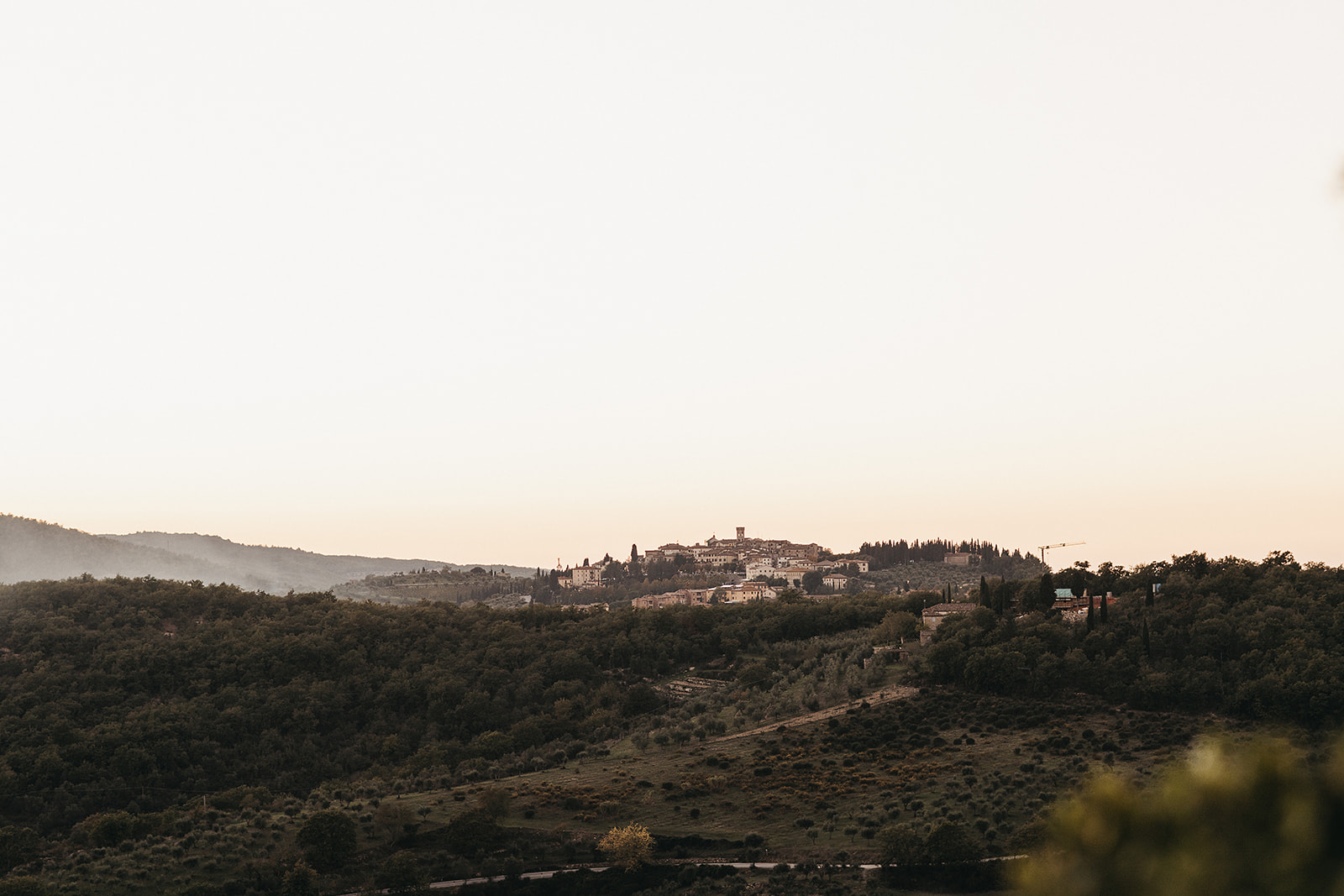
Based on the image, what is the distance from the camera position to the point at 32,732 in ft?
187

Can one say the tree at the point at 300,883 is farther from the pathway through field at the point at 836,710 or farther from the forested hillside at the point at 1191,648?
the forested hillside at the point at 1191,648

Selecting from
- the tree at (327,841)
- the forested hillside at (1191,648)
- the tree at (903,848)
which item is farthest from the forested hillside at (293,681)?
the tree at (903,848)

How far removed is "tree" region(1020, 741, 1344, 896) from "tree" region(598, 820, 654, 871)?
3535 centimetres

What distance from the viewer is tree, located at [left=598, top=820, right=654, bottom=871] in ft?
115

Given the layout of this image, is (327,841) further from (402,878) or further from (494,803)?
(494,803)

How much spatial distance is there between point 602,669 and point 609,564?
10274 cm

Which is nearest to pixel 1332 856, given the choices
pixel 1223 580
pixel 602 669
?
pixel 1223 580

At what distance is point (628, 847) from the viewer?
1382 inches

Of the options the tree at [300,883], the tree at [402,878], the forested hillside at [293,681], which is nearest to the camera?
the tree at [300,883]

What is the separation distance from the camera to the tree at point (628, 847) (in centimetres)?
3494

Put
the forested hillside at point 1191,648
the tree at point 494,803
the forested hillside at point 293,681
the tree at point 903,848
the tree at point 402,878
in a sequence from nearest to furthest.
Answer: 1. the tree at point 903,848
2. the tree at point 402,878
3. the tree at point 494,803
4. the forested hillside at point 1191,648
5. the forested hillside at point 293,681

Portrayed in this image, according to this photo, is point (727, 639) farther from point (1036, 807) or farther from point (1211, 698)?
point (1036, 807)

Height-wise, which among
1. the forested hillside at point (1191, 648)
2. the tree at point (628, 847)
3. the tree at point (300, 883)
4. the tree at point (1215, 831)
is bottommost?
the tree at point (300, 883)

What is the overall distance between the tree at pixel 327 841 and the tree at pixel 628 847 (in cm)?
1070
